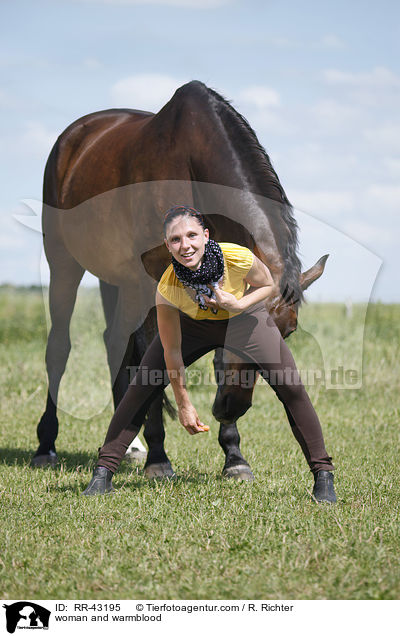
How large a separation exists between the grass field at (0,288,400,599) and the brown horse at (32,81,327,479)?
1.49 feet

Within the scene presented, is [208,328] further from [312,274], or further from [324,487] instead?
[324,487]

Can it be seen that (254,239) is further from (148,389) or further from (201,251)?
(148,389)

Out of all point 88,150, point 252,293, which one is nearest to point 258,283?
point 252,293

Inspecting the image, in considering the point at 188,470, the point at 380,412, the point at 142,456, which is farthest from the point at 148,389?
the point at 380,412

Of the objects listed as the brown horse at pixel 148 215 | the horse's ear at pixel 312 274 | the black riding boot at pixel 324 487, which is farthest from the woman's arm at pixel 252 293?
the black riding boot at pixel 324 487

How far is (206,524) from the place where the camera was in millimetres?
3404

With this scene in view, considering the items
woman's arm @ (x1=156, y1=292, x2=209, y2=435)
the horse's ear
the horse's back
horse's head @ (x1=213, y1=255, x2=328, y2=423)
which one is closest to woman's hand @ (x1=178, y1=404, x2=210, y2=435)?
woman's arm @ (x1=156, y1=292, x2=209, y2=435)

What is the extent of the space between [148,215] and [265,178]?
42.9 inches

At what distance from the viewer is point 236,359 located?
12.7 ft

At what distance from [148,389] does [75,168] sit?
2.84m

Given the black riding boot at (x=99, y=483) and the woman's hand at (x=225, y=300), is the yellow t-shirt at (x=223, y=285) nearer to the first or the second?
the woman's hand at (x=225, y=300)

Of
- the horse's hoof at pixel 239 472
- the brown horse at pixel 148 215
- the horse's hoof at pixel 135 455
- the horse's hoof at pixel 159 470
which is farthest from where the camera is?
the horse's hoof at pixel 135 455
